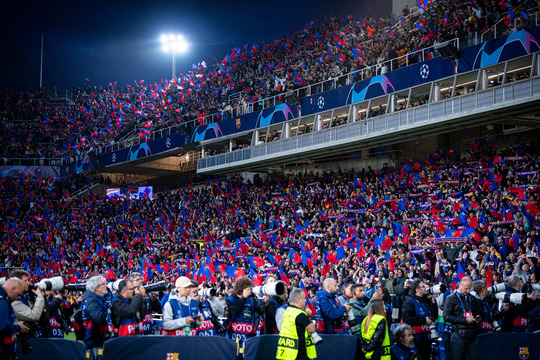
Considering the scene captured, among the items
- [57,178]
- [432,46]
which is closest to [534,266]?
[432,46]

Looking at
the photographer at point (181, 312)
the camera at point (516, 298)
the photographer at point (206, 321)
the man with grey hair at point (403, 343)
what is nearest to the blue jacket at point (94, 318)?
the photographer at point (181, 312)

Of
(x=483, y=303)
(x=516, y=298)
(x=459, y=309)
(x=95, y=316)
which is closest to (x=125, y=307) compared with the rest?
(x=95, y=316)

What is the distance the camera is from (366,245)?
19.9 metres

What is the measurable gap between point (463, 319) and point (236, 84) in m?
31.8

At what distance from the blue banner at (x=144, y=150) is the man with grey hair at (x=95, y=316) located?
1215 inches

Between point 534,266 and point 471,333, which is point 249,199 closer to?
point 534,266

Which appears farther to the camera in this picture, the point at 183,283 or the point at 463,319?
the point at 463,319

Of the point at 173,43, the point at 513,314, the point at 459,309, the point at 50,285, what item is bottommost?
the point at 513,314

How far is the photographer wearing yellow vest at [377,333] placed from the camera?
24.5ft

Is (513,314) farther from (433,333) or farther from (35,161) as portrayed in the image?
(35,161)

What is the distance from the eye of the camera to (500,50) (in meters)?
22.6

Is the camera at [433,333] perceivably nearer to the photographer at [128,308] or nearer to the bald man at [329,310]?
the bald man at [329,310]

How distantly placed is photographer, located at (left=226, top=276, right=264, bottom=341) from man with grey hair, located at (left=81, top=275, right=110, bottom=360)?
1.82 meters

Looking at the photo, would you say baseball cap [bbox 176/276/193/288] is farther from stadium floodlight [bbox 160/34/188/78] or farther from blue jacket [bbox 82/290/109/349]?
stadium floodlight [bbox 160/34/188/78]
